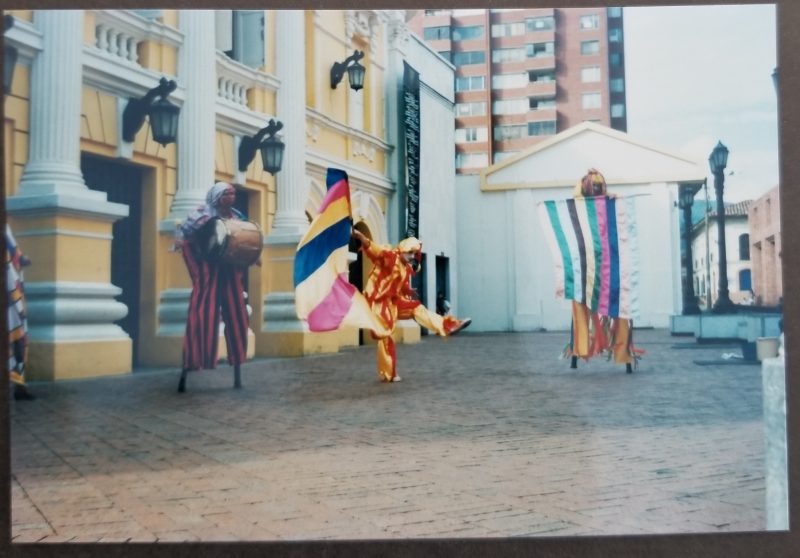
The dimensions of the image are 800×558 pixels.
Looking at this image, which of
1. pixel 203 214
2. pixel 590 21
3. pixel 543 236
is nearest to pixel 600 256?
pixel 543 236

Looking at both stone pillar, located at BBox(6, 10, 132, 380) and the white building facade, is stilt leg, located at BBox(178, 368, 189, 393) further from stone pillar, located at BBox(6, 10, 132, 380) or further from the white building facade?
the white building facade

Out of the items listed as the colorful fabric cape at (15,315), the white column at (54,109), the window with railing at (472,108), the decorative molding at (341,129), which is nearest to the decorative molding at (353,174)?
the decorative molding at (341,129)

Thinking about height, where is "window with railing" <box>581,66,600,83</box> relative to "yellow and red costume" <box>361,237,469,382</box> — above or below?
above

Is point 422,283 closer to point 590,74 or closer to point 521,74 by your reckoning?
point 521,74

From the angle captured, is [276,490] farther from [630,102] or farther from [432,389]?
[630,102]

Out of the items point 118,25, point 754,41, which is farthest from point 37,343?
point 754,41

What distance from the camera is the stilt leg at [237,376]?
3242 millimetres

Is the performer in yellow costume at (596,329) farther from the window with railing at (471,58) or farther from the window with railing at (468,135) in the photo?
the window with railing at (471,58)

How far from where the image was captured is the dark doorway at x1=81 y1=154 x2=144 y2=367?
3.13 meters

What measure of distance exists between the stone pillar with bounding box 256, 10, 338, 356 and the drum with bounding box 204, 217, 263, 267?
0.05 m

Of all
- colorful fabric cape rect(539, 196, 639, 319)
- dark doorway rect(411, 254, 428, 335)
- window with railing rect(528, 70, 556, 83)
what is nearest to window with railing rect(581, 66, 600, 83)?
window with railing rect(528, 70, 556, 83)

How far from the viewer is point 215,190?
3.23 metres

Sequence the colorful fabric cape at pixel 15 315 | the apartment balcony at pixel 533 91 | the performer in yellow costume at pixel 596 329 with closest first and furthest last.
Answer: the colorful fabric cape at pixel 15 315, the performer in yellow costume at pixel 596 329, the apartment balcony at pixel 533 91

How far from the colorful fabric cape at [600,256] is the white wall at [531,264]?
0.11 feet
